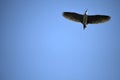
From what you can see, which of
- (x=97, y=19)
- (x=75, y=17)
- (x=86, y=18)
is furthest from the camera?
(x=97, y=19)

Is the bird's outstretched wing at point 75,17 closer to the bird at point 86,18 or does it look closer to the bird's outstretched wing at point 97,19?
the bird at point 86,18

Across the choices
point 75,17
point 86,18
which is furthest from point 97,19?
point 75,17

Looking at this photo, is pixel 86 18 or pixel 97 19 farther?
pixel 97 19

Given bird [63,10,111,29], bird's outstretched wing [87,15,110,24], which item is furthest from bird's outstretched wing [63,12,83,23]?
bird's outstretched wing [87,15,110,24]

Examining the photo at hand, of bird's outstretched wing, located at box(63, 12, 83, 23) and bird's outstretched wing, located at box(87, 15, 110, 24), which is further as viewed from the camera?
bird's outstretched wing, located at box(87, 15, 110, 24)

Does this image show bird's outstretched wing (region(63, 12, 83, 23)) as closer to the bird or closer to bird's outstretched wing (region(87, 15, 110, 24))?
the bird

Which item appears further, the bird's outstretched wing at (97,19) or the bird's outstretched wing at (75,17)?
the bird's outstretched wing at (97,19)

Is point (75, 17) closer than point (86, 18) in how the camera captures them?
No

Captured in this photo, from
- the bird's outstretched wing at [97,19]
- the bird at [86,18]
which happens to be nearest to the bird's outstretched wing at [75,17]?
the bird at [86,18]

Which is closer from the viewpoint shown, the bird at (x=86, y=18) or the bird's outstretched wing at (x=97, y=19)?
the bird at (x=86, y=18)

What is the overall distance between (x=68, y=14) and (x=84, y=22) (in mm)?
1060

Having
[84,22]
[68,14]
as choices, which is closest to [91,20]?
[84,22]

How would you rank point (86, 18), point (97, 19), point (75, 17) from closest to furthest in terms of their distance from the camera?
1. point (86, 18)
2. point (75, 17)
3. point (97, 19)

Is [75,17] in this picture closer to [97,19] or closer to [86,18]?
[86,18]
